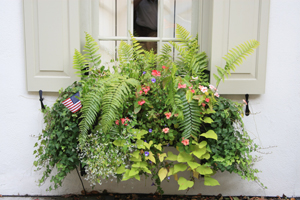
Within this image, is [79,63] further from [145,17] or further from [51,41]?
[145,17]

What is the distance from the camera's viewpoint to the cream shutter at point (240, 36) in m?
2.37

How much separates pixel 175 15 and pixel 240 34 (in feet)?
2.52

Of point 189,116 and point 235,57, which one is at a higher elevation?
point 235,57

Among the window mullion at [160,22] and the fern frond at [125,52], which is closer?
the fern frond at [125,52]

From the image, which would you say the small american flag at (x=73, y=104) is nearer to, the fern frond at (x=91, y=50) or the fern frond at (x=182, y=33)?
the fern frond at (x=91, y=50)

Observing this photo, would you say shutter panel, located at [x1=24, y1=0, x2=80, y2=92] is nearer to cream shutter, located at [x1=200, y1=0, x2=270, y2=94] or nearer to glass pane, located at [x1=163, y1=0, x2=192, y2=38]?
glass pane, located at [x1=163, y1=0, x2=192, y2=38]

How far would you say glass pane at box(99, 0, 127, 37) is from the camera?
2682mm

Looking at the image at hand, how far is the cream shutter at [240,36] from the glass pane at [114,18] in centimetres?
101

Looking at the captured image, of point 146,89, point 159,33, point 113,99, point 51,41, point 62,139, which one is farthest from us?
point 159,33

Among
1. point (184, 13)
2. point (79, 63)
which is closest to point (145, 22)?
point (184, 13)

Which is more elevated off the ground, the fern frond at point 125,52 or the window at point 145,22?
the window at point 145,22

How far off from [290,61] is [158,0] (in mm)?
1620

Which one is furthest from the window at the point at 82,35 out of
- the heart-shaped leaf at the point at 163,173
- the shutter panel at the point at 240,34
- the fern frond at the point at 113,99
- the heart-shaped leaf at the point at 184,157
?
the heart-shaped leaf at the point at 163,173

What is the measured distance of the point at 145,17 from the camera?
2678 millimetres
